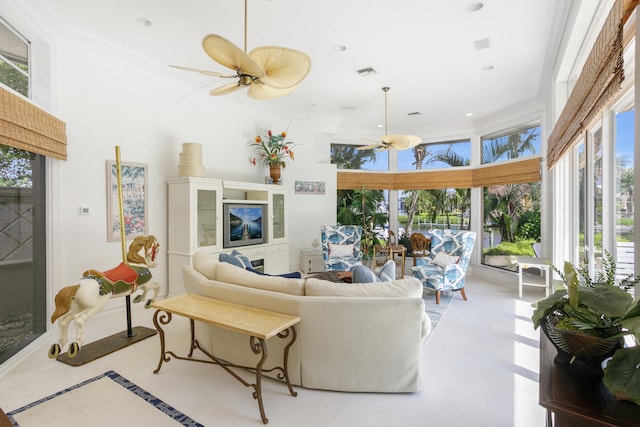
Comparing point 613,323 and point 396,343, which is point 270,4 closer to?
point 396,343

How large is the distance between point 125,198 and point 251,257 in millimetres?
1942

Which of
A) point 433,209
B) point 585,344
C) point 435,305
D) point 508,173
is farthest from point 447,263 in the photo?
point 585,344

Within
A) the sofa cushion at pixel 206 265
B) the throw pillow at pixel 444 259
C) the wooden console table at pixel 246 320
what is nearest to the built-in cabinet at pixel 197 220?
the sofa cushion at pixel 206 265

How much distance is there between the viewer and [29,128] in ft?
8.74

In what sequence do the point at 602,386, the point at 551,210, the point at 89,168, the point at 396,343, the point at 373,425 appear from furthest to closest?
1. the point at 551,210
2. the point at 89,168
3. the point at 396,343
4. the point at 373,425
5. the point at 602,386

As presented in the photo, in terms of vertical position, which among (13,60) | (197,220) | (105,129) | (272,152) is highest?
(13,60)

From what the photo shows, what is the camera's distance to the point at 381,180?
7.17 m

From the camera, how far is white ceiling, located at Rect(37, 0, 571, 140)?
9.60ft

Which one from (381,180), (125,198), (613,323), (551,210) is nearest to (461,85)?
(551,210)

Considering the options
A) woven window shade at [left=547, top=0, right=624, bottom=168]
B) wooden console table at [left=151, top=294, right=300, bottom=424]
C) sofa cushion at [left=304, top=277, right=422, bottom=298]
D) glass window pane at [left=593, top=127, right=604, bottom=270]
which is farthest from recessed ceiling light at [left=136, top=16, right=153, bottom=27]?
glass window pane at [left=593, top=127, right=604, bottom=270]

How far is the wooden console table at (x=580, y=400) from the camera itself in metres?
0.86

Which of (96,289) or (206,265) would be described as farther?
(206,265)

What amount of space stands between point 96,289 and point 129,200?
151 cm

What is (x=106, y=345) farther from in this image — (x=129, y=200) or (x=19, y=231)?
(x=129, y=200)
